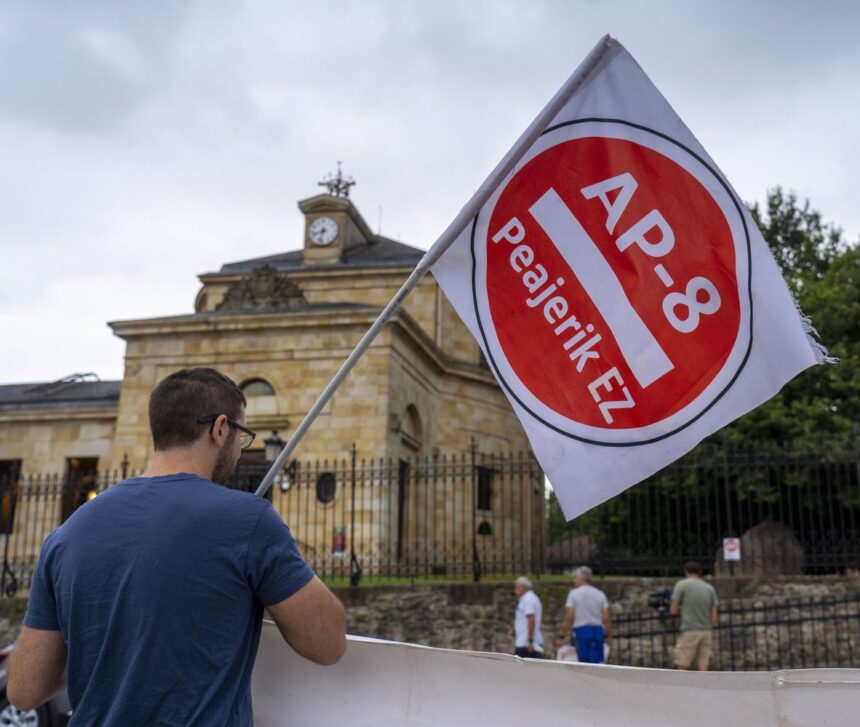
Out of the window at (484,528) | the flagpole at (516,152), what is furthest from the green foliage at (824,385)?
the flagpole at (516,152)

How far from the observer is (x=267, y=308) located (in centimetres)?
2381

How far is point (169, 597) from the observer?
2.07 m

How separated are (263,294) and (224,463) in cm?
2258

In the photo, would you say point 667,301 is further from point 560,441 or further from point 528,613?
point 528,613

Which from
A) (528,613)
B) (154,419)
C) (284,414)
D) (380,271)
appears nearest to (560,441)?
(154,419)

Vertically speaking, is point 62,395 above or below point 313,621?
above

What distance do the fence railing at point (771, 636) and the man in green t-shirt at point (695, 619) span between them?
75.1 inches

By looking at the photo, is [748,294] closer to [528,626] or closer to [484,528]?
[528,626]

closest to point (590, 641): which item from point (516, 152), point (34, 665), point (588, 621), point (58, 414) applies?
point (588, 621)

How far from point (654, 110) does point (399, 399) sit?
20.4 m

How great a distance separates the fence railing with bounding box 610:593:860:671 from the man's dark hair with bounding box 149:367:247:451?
11626 mm

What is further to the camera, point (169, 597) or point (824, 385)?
point (824, 385)

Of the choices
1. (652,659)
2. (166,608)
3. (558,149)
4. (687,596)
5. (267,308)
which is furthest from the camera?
(267,308)

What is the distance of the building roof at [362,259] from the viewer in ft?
110
